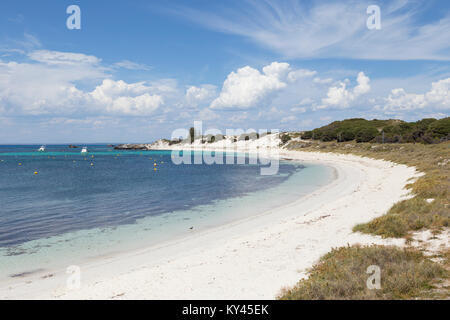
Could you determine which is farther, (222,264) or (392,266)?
(222,264)

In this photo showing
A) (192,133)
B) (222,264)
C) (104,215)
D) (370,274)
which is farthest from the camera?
(192,133)

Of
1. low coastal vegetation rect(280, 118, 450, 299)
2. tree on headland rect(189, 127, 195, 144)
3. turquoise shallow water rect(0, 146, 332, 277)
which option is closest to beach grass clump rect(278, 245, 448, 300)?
low coastal vegetation rect(280, 118, 450, 299)

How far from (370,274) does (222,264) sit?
5191mm

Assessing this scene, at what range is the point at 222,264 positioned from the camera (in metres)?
10.7

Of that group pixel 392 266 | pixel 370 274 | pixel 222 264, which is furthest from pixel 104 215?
pixel 392 266

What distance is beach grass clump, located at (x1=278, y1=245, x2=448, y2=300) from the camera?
259 inches

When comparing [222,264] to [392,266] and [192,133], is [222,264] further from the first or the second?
[192,133]

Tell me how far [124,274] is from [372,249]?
346 inches

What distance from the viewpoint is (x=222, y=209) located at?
23141mm

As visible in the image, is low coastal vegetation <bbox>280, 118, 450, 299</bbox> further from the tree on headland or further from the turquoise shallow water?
the tree on headland

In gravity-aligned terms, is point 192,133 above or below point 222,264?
above

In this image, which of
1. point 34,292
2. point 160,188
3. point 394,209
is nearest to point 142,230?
point 34,292

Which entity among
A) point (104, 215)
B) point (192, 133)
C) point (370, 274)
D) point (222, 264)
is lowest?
point (104, 215)

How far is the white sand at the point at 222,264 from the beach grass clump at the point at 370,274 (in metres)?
1.02
